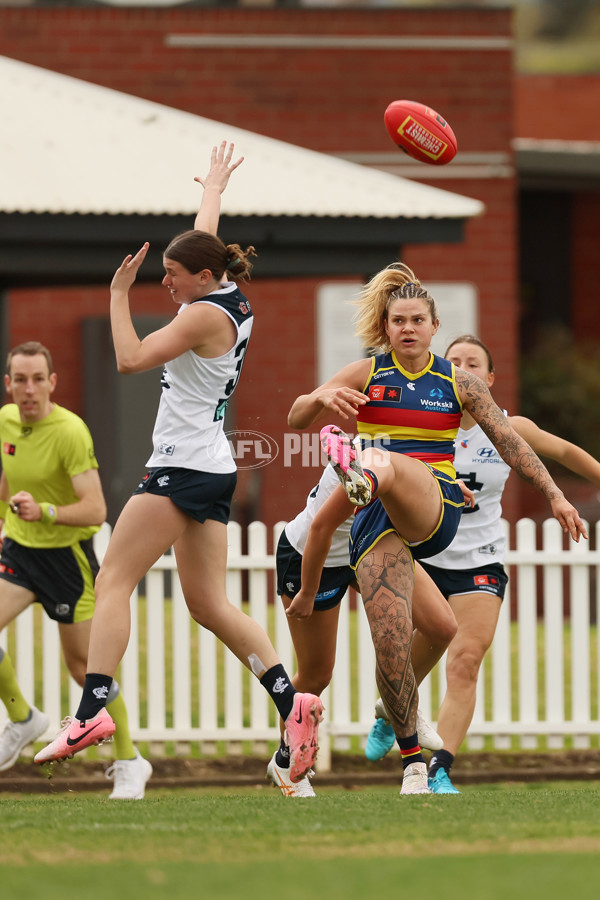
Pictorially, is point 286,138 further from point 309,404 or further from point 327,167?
point 309,404

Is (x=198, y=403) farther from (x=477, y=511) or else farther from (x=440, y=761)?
(x=440, y=761)

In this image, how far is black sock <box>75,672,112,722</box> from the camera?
5500 mm

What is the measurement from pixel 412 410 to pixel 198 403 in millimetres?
827

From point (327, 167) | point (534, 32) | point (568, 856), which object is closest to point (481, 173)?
point (327, 167)

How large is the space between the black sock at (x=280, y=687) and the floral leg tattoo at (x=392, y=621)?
37 cm

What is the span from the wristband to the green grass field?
1611 millimetres

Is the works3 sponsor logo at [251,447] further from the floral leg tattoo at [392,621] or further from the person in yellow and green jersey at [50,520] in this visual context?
the floral leg tattoo at [392,621]

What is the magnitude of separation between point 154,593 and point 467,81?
8.42 m

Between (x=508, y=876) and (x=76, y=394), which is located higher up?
(x=76, y=394)

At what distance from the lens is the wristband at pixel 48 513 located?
267 inches

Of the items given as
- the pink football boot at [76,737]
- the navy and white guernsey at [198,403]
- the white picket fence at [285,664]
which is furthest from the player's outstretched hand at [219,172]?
the white picket fence at [285,664]

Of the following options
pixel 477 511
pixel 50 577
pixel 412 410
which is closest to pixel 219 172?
pixel 412 410

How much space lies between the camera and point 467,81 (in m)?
15.0

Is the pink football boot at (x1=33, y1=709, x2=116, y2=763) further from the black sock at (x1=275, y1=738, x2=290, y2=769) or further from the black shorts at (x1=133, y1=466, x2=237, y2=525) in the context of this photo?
the black shorts at (x1=133, y1=466, x2=237, y2=525)
